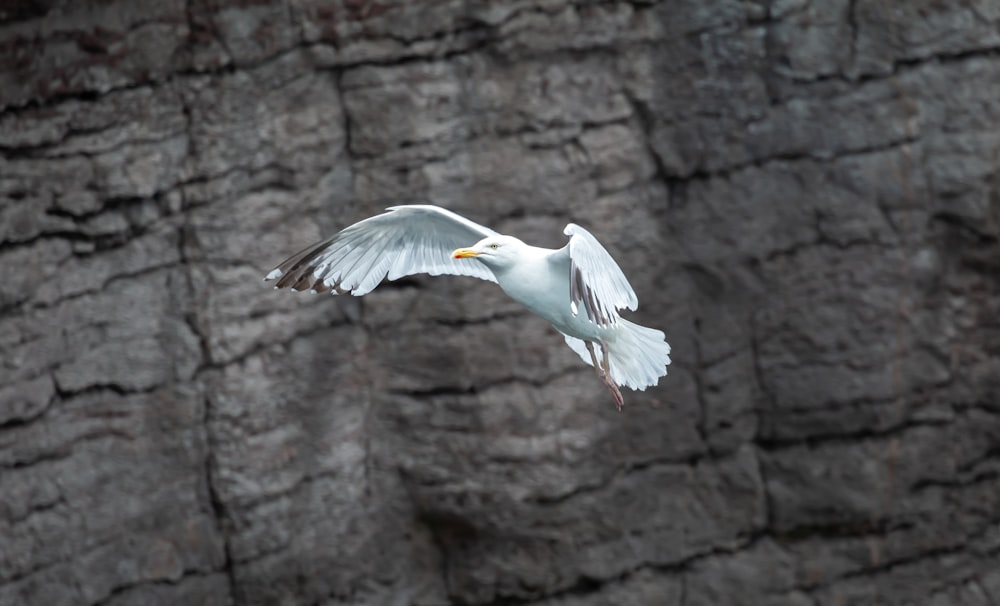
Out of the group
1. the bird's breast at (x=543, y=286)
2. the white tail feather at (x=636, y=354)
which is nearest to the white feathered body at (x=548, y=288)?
the bird's breast at (x=543, y=286)

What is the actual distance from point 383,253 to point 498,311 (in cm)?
115

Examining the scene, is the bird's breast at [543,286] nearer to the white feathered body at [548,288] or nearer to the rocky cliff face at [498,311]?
the white feathered body at [548,288]

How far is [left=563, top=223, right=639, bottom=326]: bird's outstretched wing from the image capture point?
9.41 feet

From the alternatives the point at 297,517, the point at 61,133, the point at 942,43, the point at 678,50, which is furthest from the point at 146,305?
the point at 942,43

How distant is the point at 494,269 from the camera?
3418 millimetres

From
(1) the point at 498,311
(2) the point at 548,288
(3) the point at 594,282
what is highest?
(3) the point at 594,282

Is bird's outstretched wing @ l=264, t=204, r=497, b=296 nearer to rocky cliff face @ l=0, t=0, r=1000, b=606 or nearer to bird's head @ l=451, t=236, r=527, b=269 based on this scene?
bird's head @ l=451, t=236, r=527, b=269

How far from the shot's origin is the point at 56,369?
424 cm

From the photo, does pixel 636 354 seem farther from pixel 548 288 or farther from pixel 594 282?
pixel 594 282

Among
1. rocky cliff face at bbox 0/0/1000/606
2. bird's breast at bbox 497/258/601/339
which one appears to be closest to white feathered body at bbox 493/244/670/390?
bird's breast at bbox 497/258/601/339

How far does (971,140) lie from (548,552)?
2023mm

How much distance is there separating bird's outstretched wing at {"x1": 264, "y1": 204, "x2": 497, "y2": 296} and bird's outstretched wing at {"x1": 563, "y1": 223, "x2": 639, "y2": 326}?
45 cm

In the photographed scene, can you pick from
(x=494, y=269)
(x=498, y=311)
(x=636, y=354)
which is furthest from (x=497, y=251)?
(x=498, y=311)

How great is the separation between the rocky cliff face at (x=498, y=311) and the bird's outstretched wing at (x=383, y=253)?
0.93 m
